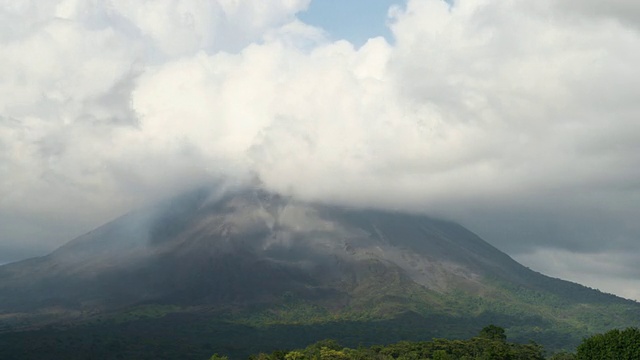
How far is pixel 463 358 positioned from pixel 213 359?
49374mm

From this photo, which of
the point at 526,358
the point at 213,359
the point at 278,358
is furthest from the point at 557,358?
the point at 213,359

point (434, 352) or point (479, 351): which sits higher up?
point (479, 351)

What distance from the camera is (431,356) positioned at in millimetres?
146625

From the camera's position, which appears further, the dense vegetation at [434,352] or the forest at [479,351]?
the dense vegetation at [434,352]

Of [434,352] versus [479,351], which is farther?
[479,351]

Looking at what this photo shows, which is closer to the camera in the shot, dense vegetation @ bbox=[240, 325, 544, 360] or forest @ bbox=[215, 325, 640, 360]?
forest @ bbox=[215, 325, 640, 360]

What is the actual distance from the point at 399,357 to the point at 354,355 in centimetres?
840

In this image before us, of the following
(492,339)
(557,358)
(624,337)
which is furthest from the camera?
(492,339)

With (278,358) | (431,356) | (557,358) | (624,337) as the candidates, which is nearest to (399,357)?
(431,356)

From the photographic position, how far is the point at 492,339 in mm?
164500

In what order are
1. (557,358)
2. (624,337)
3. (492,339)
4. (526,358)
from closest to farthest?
1. (624,337)
2. (526,358)
3. (557,358)
4. (492,339)

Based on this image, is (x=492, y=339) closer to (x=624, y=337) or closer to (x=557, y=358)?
(x=557, y=358)

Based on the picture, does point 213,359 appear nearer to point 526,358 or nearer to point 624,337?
point 526,358

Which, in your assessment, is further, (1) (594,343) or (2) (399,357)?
(2) (399,357)
